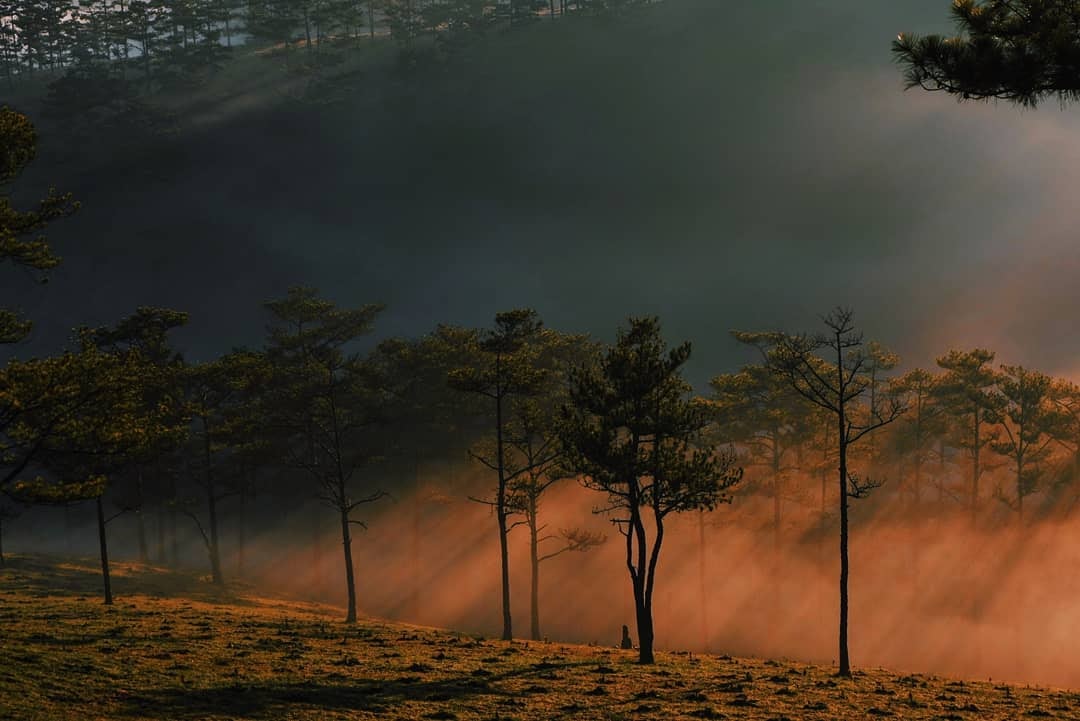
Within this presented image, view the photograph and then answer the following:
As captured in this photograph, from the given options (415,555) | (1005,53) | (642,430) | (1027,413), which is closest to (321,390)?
(415,555)

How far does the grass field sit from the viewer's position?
69.6 feet

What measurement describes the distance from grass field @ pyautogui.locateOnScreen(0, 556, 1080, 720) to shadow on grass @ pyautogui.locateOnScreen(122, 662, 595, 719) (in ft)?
0.18

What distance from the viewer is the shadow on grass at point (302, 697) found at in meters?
20.2

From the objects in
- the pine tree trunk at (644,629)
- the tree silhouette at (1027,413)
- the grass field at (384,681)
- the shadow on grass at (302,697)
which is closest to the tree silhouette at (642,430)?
the pine tree trunk at (644,629)

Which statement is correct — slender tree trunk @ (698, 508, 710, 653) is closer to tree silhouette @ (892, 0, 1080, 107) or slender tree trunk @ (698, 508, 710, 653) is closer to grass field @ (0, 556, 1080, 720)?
grass field @ (0, 556, 1080, 720)

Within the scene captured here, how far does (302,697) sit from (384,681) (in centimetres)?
350

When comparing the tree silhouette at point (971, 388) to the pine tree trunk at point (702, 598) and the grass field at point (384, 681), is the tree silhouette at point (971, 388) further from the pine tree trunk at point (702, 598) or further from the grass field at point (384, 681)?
the grass field at point (384, 681)

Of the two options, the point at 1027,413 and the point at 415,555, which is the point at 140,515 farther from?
the point at 1027,413

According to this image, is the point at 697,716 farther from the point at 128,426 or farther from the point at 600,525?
the point at 600,525

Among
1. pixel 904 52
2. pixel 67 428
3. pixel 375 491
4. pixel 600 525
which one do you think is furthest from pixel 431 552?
pixel 904 52

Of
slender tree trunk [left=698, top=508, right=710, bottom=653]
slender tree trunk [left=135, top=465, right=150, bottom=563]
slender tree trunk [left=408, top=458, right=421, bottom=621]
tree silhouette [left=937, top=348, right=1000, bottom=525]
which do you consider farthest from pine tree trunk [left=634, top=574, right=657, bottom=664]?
tree silhouette [left=937, top=348, right=1000, bottom=525]

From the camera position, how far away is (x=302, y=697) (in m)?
22.4

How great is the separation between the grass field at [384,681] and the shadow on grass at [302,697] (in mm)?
55

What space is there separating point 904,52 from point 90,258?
602 feet
